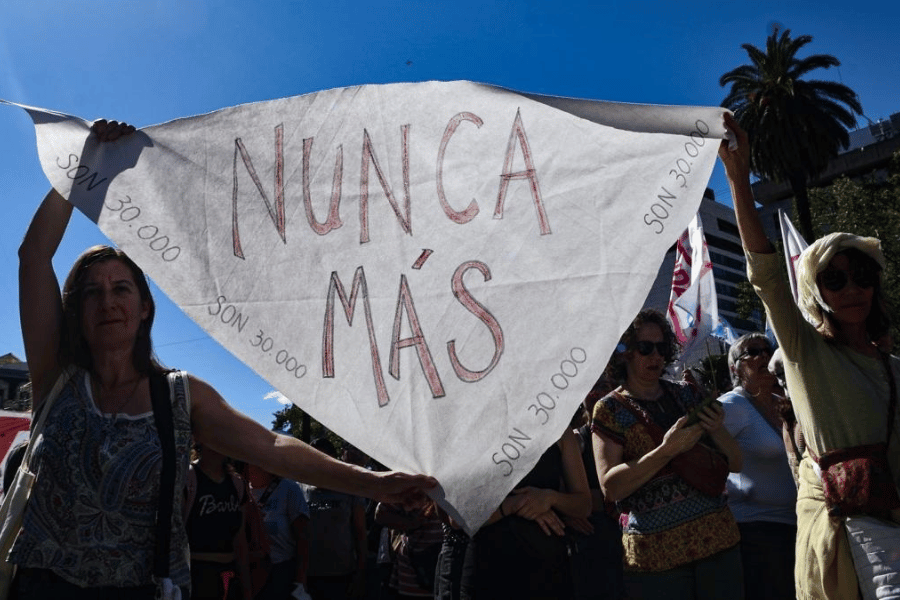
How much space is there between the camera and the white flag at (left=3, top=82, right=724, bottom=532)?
1968 mm

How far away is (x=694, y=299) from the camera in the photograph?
305 inches

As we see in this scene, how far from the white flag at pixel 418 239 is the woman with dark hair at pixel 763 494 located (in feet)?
6.34

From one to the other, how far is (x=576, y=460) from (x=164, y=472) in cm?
166

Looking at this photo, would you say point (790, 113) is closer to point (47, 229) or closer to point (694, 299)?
point (694, 299)

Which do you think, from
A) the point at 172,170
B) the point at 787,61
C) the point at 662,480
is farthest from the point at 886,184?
the point at 172,170

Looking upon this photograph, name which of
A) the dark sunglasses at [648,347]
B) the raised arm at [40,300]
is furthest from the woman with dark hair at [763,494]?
the raised arm at [40,300]

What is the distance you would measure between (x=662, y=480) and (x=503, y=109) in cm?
178

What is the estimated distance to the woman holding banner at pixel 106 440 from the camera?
1.92 m

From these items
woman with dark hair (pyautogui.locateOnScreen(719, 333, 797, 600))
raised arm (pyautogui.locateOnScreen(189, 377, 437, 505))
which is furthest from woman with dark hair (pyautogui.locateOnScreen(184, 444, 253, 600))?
woman with dark hair (pyautogui.locateOnScreen(719, 333, 797, 600))

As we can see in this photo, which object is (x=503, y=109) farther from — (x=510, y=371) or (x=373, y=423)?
(x=373, y=423)

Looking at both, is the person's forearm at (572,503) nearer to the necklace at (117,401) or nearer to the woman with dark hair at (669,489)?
the woman with dark hair at (669,489)

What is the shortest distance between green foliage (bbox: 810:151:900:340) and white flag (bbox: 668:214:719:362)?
46.1ft

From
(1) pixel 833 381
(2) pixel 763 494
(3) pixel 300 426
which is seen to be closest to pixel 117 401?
(1) pixel 833 381

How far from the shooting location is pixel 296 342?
82.8 inches
